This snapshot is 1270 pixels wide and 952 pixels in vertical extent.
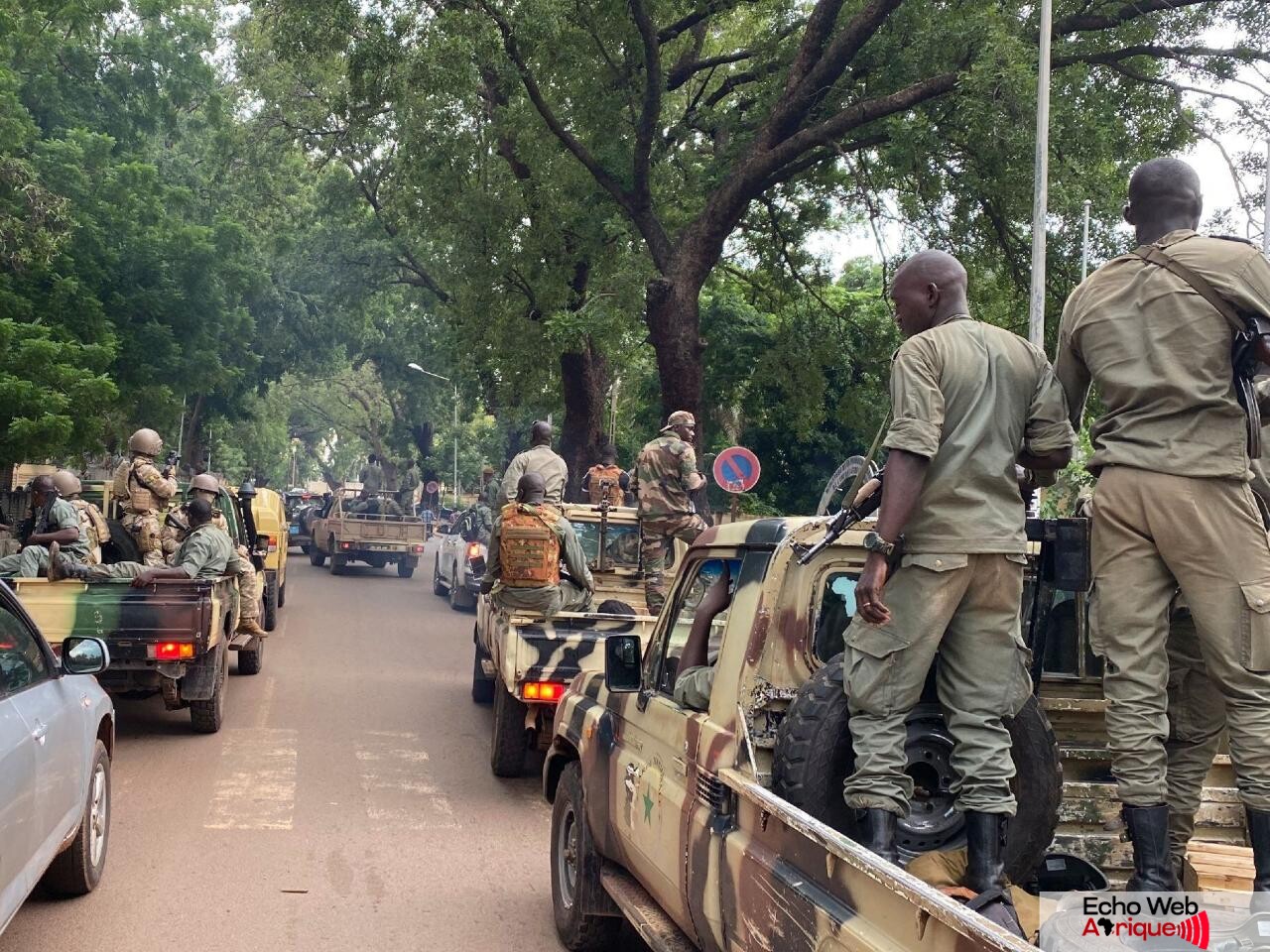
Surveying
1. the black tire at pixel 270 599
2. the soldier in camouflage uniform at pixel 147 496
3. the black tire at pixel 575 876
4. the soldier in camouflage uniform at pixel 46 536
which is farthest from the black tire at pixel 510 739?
the black tire at pixel 270 599

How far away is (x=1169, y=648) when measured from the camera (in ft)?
12.7

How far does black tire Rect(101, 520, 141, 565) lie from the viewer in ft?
39.1

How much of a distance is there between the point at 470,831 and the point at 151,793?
2040 millimetres

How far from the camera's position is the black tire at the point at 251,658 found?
1282 centimetres

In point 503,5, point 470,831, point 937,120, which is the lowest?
point 470,831

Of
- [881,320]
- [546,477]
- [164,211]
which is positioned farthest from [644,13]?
[164,211]

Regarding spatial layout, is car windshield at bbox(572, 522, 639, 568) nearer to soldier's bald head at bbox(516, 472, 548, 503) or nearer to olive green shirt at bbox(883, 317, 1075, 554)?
soldier's bald head at bbox(516, 472, 548, 503)

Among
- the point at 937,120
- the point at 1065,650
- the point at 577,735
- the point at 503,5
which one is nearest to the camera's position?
the point at 1065,650

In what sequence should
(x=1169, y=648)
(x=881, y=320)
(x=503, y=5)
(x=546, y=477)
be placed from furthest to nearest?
(x=881, y=320)
(x=503, y=5)
(x=546, y=477)
(x=1169, y=648)

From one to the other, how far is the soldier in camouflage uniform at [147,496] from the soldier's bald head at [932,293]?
920 cm

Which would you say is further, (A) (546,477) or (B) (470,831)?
(A) (546,477)

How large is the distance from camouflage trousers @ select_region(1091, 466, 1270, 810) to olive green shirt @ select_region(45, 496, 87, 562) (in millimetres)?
8663

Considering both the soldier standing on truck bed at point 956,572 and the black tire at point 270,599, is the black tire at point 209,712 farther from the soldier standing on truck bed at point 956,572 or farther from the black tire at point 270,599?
the soldier standing on truck bed at point 956,572

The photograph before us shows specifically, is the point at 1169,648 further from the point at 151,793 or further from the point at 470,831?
the point at 151,793
